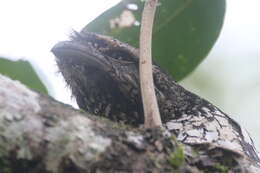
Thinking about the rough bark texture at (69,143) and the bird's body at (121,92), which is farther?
the bird's body at (121,92)

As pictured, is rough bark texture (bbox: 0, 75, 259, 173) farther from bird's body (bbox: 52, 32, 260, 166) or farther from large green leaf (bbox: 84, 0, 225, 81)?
large green leaf (bbox: 84, 0, 225, 81)

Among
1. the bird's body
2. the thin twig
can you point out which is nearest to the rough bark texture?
the thin twig

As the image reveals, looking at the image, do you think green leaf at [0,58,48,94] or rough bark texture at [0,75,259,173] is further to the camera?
green leaf at [0,58,48,94]

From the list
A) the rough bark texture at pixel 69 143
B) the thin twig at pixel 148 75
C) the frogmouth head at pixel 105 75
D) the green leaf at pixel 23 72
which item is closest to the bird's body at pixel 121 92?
the frogmouth head at pixel 105 75

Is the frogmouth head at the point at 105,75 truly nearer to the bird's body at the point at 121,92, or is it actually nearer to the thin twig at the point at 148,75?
the bird's body at the point at 121,92

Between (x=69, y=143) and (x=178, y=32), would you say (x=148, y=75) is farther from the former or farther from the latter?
Result: (x=178, y=32)

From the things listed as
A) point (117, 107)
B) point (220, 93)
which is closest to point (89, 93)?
point (117, 107)
